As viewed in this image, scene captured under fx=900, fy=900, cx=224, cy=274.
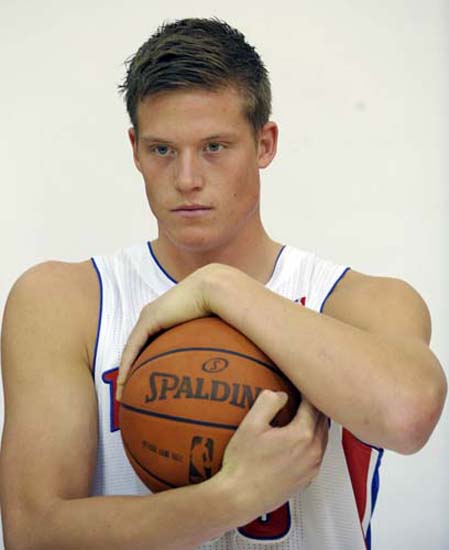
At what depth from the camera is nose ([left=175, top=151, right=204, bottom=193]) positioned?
1.33 meters

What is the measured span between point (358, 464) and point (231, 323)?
418mm

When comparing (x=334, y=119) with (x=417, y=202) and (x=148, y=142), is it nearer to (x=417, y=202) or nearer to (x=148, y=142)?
(x=417, y=202)

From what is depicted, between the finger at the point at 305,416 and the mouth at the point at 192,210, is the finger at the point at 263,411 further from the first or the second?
the mouth at the point at 192,210

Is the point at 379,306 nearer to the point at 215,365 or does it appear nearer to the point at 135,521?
the point at 215,365

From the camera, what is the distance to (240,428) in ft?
3.56

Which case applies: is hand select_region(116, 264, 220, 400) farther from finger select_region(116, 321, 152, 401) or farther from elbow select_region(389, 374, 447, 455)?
elbow select_region(389, 374, 447, 455)

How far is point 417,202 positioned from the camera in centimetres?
237

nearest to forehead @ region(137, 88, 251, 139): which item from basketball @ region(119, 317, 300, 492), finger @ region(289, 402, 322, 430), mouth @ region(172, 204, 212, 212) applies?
mouth @ region(172, 204, 212, 212)

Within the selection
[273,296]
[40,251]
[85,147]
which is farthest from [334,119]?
[273,296]

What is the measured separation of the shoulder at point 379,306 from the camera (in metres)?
1.30

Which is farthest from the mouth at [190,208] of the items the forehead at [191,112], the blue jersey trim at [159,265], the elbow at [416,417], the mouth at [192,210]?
the elbow at [416,417]

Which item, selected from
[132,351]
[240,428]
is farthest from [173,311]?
[240,428]

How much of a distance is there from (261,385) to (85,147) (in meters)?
1.41

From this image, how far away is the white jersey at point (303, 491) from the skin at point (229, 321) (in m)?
0.03
